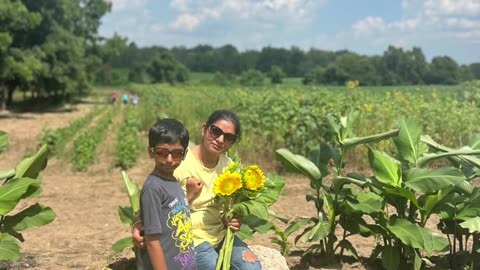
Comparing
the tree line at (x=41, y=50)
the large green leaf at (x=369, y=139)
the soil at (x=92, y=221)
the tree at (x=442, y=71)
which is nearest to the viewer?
the large green leaf at (x=369, y=139)

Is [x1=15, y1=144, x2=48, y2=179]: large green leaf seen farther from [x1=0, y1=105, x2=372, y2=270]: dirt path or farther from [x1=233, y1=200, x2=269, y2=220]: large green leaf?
[x1=233, y1=200, x2=269, y2=220]: large green leaf

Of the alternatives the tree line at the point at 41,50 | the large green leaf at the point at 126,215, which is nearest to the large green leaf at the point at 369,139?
the large green leaf at the point at 126,215

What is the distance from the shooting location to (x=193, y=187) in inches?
108

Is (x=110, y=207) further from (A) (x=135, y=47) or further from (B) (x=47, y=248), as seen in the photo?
(A) (x=135, y=47)

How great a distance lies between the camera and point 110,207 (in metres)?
6.99

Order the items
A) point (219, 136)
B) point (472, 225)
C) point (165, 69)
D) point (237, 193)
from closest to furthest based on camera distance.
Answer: point (237, 193) < point (219, 136) < point (472, 225) < point (165, 69)

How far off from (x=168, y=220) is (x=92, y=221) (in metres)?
4.07

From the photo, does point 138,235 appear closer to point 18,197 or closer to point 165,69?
point 18,197

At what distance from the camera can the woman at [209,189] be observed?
286 cm

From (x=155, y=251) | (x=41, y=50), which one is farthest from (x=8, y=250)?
(x=41, y=50)

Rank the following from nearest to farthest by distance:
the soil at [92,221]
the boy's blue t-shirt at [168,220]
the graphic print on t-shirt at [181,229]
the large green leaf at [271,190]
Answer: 1. the boy's blue t-shirt at [168,220]
2. the graphic print on t-shirt at [181,229]
3. the large green leaf at [271,190]
4. the soil at [92,221]

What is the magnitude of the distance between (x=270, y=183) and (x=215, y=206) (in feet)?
1.36

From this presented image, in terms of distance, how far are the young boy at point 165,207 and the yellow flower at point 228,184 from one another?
190mm

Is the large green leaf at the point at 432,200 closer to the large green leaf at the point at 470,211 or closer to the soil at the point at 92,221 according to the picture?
the large green leaf at the point at 470,211
